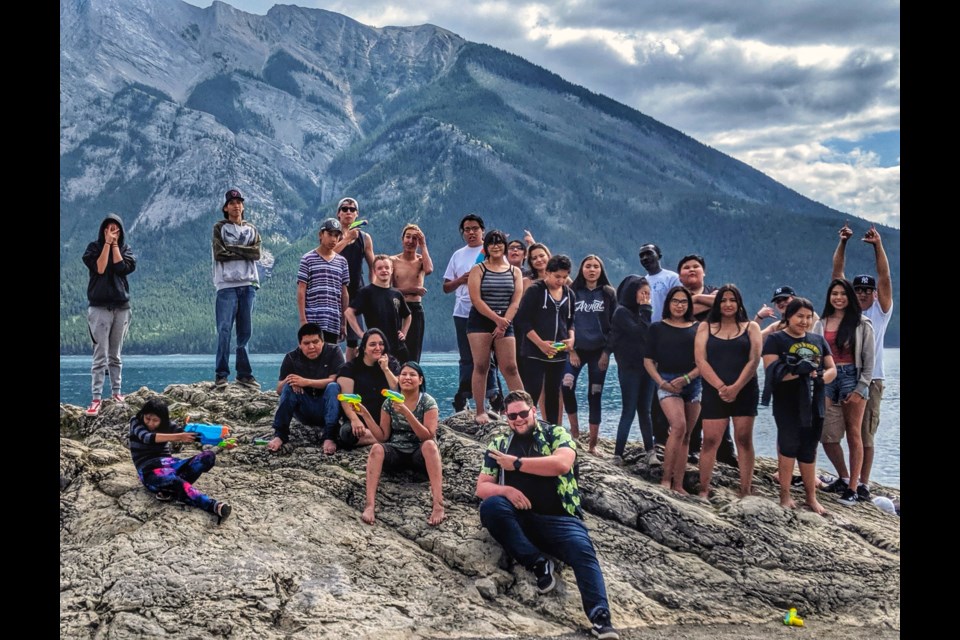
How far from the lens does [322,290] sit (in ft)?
31.0

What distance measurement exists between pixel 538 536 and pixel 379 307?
11.4 feet

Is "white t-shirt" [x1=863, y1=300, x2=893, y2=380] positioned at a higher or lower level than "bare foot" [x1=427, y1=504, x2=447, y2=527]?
higher

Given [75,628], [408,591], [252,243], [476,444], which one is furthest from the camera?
[252,243]

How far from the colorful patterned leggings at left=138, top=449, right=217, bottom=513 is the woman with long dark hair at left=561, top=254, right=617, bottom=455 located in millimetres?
4605

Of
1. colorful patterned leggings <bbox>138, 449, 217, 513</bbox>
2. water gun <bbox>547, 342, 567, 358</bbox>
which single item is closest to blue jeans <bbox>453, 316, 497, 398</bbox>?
water gun <bbox>547, 342, 567, 358</bbox>

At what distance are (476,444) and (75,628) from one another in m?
4.59

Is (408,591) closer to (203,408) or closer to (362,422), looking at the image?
(362,422)

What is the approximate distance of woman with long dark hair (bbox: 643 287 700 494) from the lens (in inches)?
348

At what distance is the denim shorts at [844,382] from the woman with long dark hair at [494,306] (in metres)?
3.98

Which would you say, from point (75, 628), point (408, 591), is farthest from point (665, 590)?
point (75, 628)

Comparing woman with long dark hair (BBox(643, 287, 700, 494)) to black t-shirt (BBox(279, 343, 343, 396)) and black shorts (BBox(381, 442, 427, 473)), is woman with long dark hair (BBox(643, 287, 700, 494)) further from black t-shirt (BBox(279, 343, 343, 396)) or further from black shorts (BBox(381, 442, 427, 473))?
black t-shirt (BBox(279, 343, 343, 396))

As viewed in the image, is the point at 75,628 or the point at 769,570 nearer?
the point at 75,628
